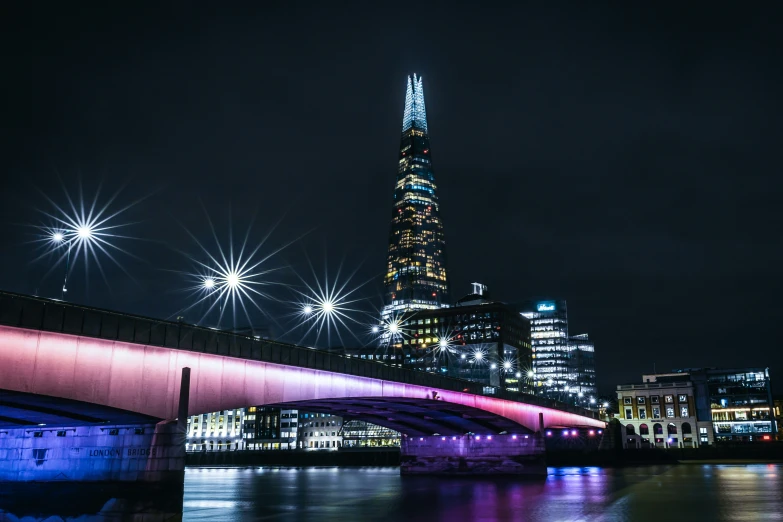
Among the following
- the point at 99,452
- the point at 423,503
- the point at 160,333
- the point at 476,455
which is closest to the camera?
the point at 160,333

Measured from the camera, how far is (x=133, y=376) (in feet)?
120

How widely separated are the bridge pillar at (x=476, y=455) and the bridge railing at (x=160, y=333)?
41.0 metres

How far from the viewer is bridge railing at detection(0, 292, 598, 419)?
32.1 metres

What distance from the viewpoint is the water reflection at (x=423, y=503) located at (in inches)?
1489

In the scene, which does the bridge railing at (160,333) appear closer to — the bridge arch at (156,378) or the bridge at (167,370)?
the bridge at (167,370)

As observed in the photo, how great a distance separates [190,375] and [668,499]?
38.3 metres

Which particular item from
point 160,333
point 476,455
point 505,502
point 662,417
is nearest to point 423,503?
point 505,502

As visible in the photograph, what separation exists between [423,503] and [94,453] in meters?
26.1

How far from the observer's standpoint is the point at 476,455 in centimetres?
9706

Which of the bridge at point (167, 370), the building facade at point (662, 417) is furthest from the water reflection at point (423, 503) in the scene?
the building facade at point (662, 417)

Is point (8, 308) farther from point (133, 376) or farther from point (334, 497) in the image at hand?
point (334, 497)

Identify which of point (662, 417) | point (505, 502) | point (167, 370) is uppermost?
point (167, 370)

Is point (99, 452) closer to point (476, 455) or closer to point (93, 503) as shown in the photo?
point (93, 503)

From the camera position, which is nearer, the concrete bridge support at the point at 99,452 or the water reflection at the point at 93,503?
the water reflection at the point at 93,503
